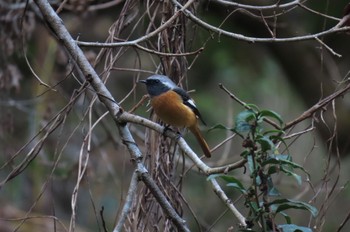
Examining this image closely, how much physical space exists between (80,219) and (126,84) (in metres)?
1.55

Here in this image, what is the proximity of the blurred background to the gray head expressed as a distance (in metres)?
0.41

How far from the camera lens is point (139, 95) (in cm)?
714

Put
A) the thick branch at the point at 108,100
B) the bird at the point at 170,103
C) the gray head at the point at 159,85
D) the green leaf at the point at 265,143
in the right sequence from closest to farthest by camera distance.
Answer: the green leaf at the point at 265,143 → the thick branch at the point at 108,100 → the gray head at the point at 159,85 → the bird at the point at 170,103

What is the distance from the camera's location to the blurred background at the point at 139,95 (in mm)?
4887

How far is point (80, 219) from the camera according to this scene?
745 centimetres

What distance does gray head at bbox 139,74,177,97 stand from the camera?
3197 mm

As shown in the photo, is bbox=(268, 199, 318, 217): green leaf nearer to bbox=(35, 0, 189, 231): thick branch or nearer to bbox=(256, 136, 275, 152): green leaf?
bbox=(256, 136, 275, 152): green leaf

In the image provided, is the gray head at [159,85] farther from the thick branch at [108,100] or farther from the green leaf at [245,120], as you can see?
the green leaf at [245,120]

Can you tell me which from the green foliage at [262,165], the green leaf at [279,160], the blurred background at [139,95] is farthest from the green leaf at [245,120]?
the blurred background at [139,95]

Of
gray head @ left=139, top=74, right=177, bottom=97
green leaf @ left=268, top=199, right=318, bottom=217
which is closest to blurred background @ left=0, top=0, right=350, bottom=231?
gray head @ left=139, top=74, right=177, bottom=97

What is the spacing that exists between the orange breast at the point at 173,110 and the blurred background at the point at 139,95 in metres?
0.50

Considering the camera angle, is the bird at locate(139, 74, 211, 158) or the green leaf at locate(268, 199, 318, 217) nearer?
the green leaf at locate(268, 199, 318, 217)

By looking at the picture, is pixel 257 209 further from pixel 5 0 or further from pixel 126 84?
pixel 126 84

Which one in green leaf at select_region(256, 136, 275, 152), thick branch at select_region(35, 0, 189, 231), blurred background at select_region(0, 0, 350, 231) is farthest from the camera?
blurred background at select_region(0, 0, 350, 231)
